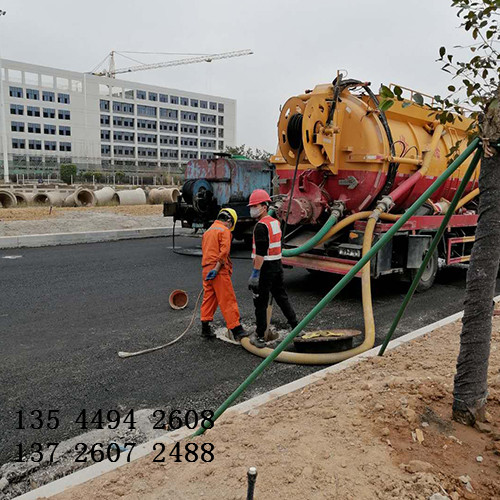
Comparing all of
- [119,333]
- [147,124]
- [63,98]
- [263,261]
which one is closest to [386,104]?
[263,261]

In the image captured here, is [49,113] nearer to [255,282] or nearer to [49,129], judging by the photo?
[49,129]

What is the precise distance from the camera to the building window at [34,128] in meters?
76.3

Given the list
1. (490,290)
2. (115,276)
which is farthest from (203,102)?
(490,290)

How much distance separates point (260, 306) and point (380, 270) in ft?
8.30

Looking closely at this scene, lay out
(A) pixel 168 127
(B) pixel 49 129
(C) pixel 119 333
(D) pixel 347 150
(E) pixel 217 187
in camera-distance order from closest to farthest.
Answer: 1. (C) pixel 119 333
2. (D) pixel 347 150
3. (E) pixel 217 187
4. (B) pixel 49 129
5. (A) pixel 168 127

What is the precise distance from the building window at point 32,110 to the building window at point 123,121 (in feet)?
43.2

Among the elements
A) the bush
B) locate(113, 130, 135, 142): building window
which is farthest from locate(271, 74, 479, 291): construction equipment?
locate(113, 130, 135, 142): building window

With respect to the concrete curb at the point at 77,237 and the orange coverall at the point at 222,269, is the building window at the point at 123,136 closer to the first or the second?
the concrete curb at the point at 77,237

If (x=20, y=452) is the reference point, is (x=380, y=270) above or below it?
above

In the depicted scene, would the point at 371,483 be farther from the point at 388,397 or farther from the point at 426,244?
the point at 426,244

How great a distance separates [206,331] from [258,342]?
703 millimetres

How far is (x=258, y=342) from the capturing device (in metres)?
5.34

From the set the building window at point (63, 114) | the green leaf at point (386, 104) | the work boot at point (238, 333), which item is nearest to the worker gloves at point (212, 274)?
the work boot at point (238, 333)

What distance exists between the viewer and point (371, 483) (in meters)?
2.58
